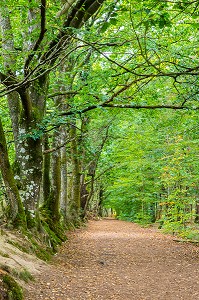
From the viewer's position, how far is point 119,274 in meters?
7.81

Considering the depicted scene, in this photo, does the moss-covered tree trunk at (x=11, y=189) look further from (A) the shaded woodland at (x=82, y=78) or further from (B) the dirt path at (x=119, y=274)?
(B) the dirt path at (x=119, y=274)

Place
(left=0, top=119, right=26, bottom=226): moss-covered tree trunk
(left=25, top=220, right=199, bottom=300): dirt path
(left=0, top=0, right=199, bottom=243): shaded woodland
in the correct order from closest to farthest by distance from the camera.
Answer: (left=0, top=0, right=199, bottom=243): shaded woodland, (left=25, top=220, right=199, bottom=300): dirt path, (left=0, top=119, right=26, bottom=226): moss-covered tree trunk

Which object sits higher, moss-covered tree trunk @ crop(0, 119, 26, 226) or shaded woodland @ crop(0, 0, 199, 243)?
shaded woodland @ crop(0, 0, 199, 243)

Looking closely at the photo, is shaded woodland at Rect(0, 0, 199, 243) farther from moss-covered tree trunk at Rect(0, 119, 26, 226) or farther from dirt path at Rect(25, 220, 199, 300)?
dirt path at Rect(25, 220, 199, 300)

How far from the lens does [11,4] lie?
581 cm

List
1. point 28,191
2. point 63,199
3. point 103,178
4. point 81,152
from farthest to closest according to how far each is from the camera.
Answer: point 103,178 < point 81,152 < point 63,199 < point 28,191

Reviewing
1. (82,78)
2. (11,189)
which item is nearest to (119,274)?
(11,189)

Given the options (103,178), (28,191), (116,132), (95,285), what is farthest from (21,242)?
(103,178)

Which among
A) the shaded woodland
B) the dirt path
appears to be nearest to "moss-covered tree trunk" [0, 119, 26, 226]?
the shaded woodland

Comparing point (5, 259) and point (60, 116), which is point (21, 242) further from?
point (60, 116)

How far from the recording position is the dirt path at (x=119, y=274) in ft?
19.3

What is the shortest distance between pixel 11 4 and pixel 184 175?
9444 millimetres

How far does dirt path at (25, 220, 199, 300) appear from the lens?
5870 millimetres

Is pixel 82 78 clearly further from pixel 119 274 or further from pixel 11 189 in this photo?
pixel 119 274
